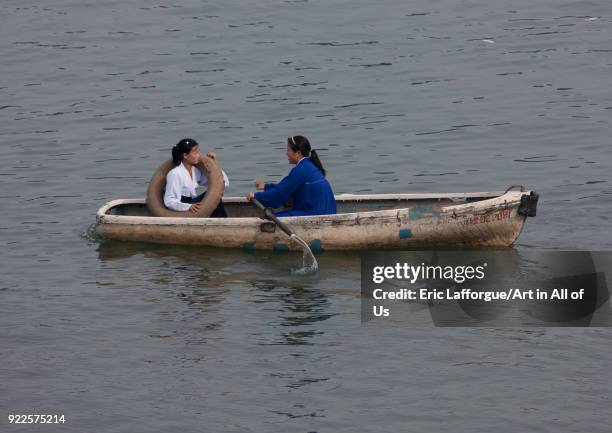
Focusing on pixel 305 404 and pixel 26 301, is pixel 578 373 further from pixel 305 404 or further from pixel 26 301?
pixel 26 301

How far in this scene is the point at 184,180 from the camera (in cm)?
1794

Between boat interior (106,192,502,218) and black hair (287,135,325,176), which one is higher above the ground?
black hair (287,135,325,176)

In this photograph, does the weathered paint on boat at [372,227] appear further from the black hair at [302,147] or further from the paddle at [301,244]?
the black hair at [302,147]

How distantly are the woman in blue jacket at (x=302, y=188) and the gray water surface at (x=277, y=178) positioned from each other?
641 millimetres

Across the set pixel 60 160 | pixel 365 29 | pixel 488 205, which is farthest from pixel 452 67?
pixel 488 205

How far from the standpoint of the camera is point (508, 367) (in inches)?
524

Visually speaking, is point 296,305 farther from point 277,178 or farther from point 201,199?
point 277,178

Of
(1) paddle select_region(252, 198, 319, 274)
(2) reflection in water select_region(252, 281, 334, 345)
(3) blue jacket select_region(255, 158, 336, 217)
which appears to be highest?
(3) blue jacket select_region(255, 158, 336, 217)

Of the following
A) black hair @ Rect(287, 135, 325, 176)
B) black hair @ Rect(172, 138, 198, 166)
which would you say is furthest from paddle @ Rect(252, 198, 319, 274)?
black hair @ Rect(172, 138, 198, 166)

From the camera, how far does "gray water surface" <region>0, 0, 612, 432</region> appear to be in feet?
42.0

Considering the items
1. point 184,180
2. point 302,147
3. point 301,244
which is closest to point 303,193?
point 302,147

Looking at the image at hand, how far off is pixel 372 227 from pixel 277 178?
442 centimetres

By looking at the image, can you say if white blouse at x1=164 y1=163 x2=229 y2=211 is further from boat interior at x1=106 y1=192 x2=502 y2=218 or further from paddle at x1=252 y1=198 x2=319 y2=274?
paddle at x1=252 y1=198 x2=319 y2=274

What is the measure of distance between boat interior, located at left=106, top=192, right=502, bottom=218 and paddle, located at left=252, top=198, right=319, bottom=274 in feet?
3.56
